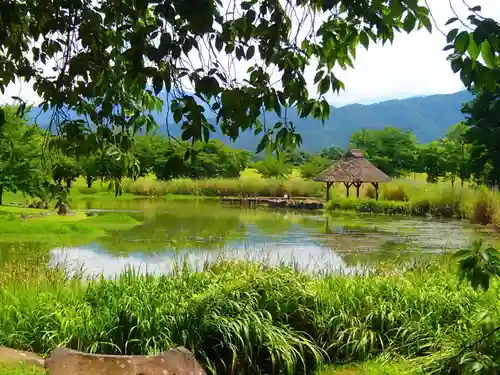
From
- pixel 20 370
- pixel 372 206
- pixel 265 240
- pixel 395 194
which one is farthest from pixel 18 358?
pixel 395 194

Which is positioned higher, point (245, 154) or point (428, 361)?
point (245, 154)

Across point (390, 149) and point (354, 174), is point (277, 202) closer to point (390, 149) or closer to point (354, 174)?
point (354, 174)

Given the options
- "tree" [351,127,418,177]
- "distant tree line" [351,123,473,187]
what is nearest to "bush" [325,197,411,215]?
"distant tree line" [351,123,473,187]

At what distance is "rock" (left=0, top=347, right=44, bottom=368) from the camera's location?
3.65 metres

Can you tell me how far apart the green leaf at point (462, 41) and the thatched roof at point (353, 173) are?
29.1 metres

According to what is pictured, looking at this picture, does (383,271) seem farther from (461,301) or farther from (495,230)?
(495,230)

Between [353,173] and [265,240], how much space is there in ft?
56.1

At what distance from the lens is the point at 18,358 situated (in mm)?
3822

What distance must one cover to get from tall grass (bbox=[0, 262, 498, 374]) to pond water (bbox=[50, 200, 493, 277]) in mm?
→ 3100

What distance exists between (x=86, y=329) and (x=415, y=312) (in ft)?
9.21

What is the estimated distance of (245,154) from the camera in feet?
191

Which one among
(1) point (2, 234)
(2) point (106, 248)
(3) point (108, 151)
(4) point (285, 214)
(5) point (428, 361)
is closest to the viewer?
(3) point (108, 151)

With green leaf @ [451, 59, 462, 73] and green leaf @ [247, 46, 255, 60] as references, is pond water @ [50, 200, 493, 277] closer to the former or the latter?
green leaf @ [247, 46, 255, 60]

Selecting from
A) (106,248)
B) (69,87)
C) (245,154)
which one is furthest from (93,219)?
(245,154)
